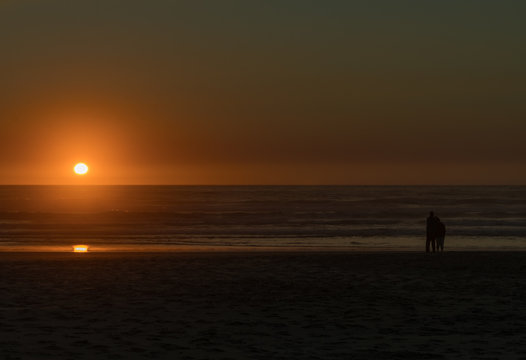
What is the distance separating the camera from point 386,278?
19328 millimetres

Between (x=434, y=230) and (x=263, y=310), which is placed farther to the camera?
(x=434, y=230)

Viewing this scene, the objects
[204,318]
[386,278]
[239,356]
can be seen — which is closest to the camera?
[239,356]

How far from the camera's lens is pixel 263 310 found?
14.4 meters

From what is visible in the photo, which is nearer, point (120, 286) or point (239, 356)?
point (239, 356)

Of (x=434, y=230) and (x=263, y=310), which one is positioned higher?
(x=434, y=230)

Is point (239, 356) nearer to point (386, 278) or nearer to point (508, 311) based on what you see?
point (508, 311)

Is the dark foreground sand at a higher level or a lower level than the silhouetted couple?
lower

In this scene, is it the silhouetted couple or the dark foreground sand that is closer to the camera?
the dark foreground sand

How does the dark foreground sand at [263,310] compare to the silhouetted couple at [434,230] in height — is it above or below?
below

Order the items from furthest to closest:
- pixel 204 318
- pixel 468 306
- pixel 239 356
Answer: pixel 468 306 → pixel 204 318 → pixel 239 356

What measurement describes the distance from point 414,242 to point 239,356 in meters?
30.1

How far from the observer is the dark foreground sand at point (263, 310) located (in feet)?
35.5

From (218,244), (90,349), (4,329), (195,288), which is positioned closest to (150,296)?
(195,288)

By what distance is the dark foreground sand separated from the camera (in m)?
10.8
